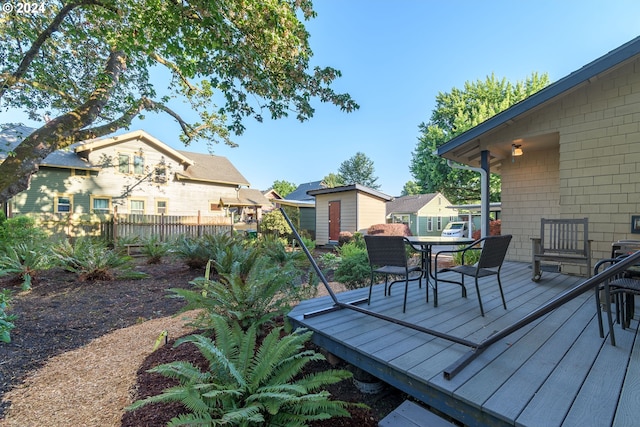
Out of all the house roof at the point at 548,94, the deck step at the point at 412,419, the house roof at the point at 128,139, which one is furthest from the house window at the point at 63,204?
the deck step at the point at 412,419

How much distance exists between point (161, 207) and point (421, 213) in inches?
796

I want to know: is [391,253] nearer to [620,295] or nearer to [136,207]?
[620,295]

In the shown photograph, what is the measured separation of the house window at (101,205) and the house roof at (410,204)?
21356mm

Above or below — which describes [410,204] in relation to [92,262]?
above

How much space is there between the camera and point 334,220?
1408 centimetres

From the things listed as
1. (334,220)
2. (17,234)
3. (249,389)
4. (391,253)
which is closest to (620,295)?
(391,253)

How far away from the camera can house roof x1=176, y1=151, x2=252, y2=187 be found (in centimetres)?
1614

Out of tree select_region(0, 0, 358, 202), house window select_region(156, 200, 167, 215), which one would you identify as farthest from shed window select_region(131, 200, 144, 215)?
tree select_region(0, 0, 358, 202)

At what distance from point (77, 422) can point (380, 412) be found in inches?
78.2

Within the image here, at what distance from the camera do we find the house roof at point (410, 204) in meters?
24.6

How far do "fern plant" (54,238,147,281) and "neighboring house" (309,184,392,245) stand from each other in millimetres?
9293

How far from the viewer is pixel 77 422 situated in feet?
5.79

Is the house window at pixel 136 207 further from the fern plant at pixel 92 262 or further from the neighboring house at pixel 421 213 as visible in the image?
the neighboring house at pixel 421 213

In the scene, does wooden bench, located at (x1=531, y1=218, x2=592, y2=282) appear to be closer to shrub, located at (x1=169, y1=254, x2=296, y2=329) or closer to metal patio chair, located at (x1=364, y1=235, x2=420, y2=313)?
metal patio chair, located at (x1=364, y1=235, x2=420, y2=313)
